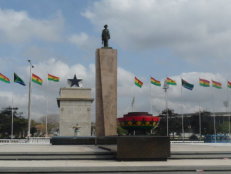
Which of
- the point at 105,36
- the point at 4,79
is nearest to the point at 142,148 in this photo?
the point at 105,36

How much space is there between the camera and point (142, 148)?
972 cm

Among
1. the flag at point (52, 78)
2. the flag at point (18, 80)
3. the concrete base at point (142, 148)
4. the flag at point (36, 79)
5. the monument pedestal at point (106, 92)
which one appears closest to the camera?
the concrete base at point (142, 148)

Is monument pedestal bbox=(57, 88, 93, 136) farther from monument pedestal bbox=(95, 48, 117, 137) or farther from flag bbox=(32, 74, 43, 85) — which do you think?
monument pedestal bbox=(95, 48, 117, 137)

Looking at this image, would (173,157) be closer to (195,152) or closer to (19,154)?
(195,152)

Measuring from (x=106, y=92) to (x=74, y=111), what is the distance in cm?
2741

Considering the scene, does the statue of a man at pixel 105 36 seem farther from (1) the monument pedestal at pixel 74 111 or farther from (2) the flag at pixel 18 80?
(1) the monument pedestal at pixel 74 111

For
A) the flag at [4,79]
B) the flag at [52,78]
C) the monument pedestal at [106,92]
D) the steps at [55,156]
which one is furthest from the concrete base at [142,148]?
the flag at [52,78]

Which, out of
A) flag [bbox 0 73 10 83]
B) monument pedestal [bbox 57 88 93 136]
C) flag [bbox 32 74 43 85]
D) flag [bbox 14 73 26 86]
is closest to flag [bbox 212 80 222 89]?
monument pedestal [bbox 57 88 93 136]

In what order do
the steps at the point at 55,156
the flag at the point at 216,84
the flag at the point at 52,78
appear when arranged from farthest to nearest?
1. the flag at the point at 52,78
2. the flag at the point at 216,84
3. the steps at the point at 55,156

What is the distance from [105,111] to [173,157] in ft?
29.9

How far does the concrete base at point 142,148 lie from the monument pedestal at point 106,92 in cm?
927

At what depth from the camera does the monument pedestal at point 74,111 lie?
147 feet

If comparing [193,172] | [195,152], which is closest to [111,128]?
[195,152]

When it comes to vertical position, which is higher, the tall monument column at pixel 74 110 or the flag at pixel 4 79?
the flag at pixel 4 79
